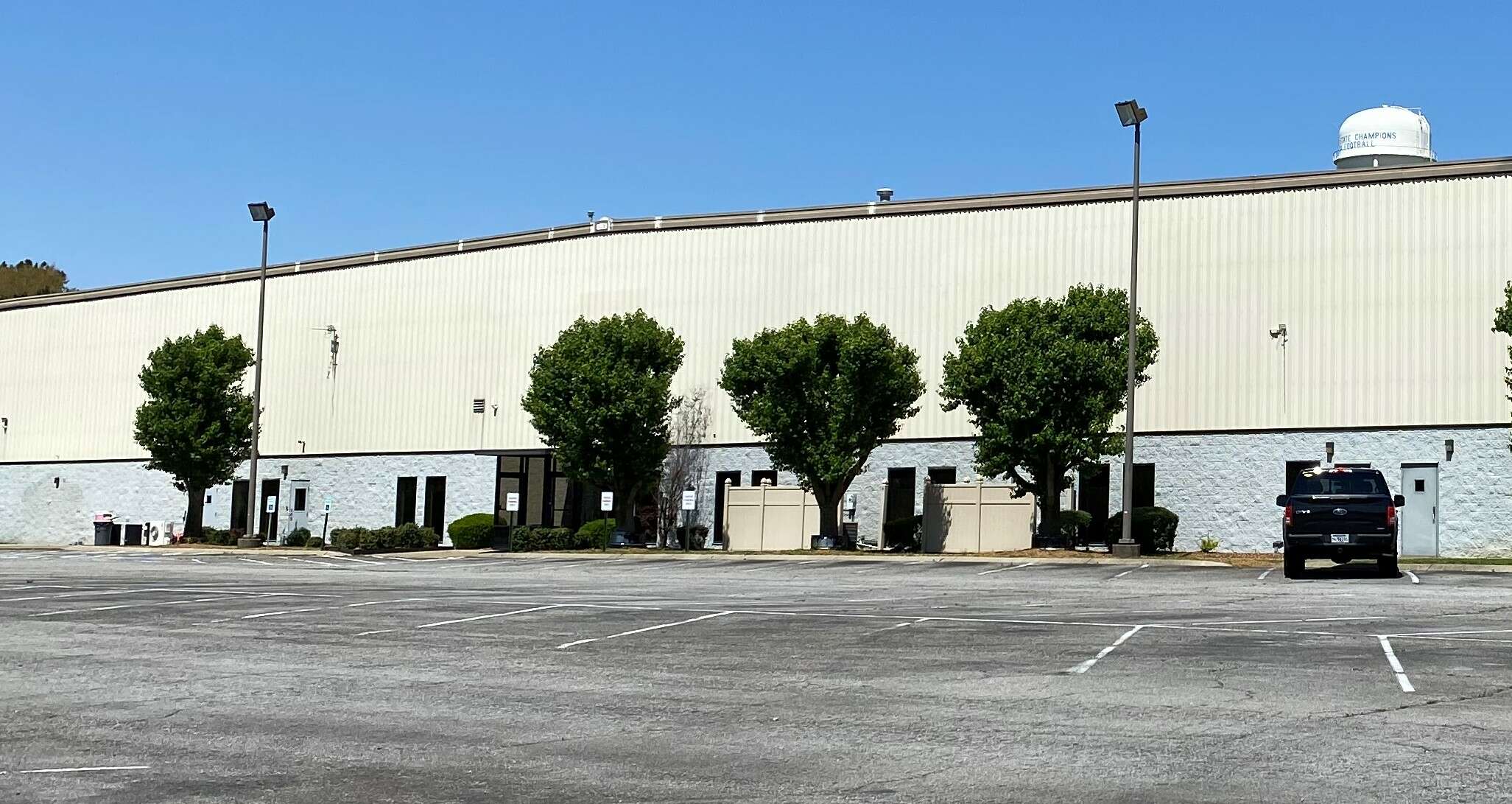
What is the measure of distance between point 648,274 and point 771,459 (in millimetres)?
12078

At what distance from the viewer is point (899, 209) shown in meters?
52.8

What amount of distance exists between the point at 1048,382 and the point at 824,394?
7247mm

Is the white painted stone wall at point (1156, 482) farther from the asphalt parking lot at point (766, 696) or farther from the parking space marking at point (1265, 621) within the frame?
the parking space marking at point (1265, 621)

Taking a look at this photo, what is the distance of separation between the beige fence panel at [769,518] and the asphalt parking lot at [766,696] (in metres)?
23.7

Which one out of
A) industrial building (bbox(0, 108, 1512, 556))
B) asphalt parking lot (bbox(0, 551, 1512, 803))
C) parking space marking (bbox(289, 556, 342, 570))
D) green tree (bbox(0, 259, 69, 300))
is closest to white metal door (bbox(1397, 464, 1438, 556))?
industrial building (bbox(0, 108, 1512, 556))

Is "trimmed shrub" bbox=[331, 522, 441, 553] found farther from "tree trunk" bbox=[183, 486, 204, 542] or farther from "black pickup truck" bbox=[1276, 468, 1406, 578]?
"black pickup truck" bbox=[1276, 468, 1406, 578]

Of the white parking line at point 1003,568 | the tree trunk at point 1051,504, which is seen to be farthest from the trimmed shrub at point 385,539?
the white parking line at point 1003,568

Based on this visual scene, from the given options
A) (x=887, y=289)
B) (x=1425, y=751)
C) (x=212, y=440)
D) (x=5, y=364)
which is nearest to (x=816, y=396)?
(x=887, y=289)

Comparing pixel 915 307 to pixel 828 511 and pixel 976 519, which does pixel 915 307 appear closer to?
pixel 828 511

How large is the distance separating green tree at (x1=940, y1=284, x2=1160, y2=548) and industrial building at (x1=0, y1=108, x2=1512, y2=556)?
4.19 m

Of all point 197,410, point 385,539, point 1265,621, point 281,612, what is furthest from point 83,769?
point 197,410

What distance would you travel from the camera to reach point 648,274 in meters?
57.8

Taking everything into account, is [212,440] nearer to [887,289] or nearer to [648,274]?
[648,274]

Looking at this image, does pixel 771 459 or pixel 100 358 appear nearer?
pixel 771 459
